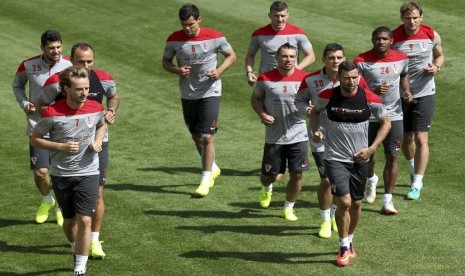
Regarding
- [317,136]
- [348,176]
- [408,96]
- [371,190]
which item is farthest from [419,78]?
[348,176]

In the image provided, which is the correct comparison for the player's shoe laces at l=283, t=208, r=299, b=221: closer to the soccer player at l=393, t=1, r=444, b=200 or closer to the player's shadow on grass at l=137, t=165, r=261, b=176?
the soccer player at l=393, t=1, r=444, b=200

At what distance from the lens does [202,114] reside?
1794cm

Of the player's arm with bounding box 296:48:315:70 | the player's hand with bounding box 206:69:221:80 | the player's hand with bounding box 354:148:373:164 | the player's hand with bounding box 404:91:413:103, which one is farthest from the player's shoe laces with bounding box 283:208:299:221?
the player's hand with bounding box 206:69:221:80

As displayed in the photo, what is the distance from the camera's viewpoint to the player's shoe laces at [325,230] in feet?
50.2

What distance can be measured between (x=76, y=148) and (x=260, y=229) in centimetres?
344

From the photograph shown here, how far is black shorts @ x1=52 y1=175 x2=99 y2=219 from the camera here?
533 inches

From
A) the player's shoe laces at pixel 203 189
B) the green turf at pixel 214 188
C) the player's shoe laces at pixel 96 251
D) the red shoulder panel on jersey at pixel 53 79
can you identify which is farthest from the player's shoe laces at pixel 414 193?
the red shoulder panel on jersey at pixel 53 79

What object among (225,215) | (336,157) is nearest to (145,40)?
(225,215)

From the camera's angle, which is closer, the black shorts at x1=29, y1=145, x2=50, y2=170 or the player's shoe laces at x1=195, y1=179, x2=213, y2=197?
the black shorts at x1=29, y1=145, x2=50, y2=170

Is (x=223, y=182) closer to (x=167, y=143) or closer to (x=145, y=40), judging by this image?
(x=167, y=143)

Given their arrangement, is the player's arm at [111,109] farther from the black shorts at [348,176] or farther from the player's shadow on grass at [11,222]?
the black shorts at [348,176]

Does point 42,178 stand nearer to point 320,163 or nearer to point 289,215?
point 289,215

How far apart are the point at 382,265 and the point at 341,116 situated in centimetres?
189

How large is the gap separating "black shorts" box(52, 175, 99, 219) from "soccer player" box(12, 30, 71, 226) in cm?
206
